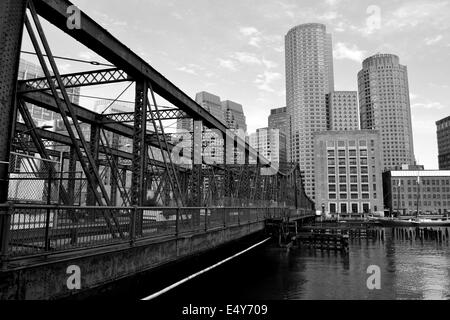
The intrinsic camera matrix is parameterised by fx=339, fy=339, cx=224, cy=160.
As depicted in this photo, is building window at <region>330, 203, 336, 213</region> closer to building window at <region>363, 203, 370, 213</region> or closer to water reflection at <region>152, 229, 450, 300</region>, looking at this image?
building window at <region>363, 203, 370, 213</region>

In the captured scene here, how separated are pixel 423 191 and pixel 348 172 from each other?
31.0 m

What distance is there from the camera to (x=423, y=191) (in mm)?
144375

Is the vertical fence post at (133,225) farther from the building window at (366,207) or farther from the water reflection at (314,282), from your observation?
the building window at (366,207)

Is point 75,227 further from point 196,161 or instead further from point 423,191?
point 423,191

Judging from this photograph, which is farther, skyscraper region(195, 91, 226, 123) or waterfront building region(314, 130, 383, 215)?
skyscraper region(195, 91, 226, 123)

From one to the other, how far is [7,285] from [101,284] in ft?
8.06

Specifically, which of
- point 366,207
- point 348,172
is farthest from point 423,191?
point 348,172

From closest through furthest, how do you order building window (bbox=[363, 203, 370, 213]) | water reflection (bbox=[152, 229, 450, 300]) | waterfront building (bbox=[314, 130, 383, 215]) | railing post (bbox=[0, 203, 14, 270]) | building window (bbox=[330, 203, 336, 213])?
railing post (bbox=[0, 203, 14, 270])
water reflection (bbox=[152, 229, 450, 300])
building window (bbox=[363, 203, 370, 213])
waterfront building (bbox=[314, 130, 383, 215])
building window (bbox=[330, 203, 336, 213])

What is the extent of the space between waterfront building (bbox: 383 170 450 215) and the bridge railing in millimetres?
149763

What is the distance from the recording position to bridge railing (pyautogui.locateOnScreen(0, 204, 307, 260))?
6332mm

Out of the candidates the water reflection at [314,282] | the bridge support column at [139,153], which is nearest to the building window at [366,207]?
the water reflection at [314,282]

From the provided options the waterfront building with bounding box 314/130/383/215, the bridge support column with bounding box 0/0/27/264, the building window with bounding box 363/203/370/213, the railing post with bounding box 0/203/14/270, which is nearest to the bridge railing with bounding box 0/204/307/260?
the railing post with bounding box 0/203/14/270

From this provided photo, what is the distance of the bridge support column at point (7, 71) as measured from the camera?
762 cm
